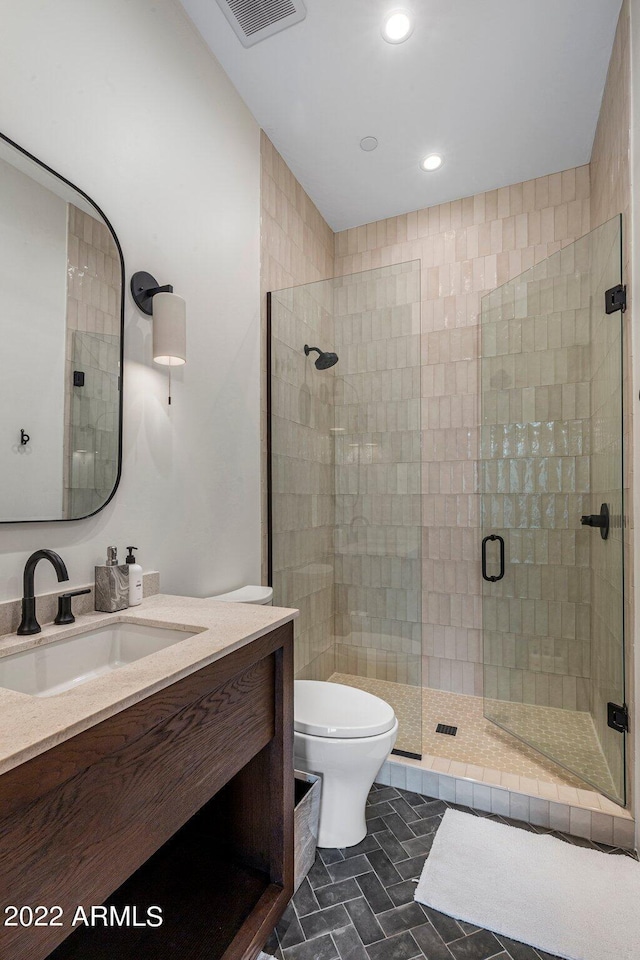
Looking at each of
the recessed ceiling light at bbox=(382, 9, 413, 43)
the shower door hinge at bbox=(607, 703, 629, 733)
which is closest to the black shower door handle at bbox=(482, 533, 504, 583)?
the shower door hinge at bbox=(607, 703, 629, 733)

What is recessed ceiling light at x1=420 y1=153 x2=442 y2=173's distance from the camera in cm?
254

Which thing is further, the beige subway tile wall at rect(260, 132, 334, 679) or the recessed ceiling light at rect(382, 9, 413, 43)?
the beige subway tile wall at rect(260, 132, 334, 679)

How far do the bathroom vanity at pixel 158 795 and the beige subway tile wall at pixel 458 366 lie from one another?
1767 mm

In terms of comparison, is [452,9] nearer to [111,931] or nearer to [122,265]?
[122,265]

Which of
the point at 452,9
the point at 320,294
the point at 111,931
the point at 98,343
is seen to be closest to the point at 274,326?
the point at 320,294

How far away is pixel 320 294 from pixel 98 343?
129cm

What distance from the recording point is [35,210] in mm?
1229

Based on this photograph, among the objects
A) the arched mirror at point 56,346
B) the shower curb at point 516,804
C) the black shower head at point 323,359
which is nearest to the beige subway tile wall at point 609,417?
the shower curb at point 516,804

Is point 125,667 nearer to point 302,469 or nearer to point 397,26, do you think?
point 302,469

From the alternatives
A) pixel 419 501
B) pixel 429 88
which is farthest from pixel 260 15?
pixel 419 501

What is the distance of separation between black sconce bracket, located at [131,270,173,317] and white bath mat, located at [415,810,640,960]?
203 centimetres

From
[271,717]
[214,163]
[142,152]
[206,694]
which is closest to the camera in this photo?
[206,694]

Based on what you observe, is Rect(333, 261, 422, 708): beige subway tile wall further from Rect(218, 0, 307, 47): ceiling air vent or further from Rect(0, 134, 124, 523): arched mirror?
Rect(0, 134, 124, 523): arched mirror

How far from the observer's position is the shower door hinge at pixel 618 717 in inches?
68.8
